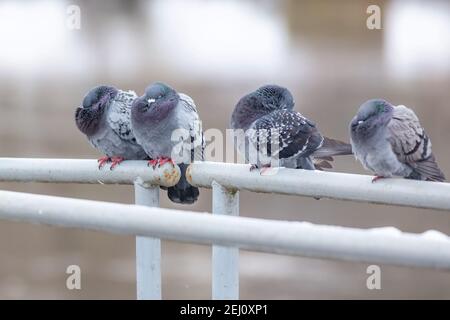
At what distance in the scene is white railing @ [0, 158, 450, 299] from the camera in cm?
187

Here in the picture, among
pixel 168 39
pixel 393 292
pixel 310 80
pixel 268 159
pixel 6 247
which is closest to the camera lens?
pixel 268 159

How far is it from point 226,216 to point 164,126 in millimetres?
1986

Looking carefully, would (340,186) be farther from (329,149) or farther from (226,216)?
(329,149)

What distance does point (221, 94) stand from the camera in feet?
44.9

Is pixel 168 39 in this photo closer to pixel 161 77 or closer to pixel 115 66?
pixel 115 66

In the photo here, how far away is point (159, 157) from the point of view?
12.4 feet

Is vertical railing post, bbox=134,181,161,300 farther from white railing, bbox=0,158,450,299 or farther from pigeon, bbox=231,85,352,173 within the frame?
pigeon, bbox=231,85,352,173

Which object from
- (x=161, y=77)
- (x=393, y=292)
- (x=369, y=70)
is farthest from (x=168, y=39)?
(x=393, y=292)

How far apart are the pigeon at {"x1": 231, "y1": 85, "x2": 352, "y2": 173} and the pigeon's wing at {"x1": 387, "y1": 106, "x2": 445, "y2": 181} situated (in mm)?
255

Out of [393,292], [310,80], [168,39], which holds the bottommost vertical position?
[393,292]
